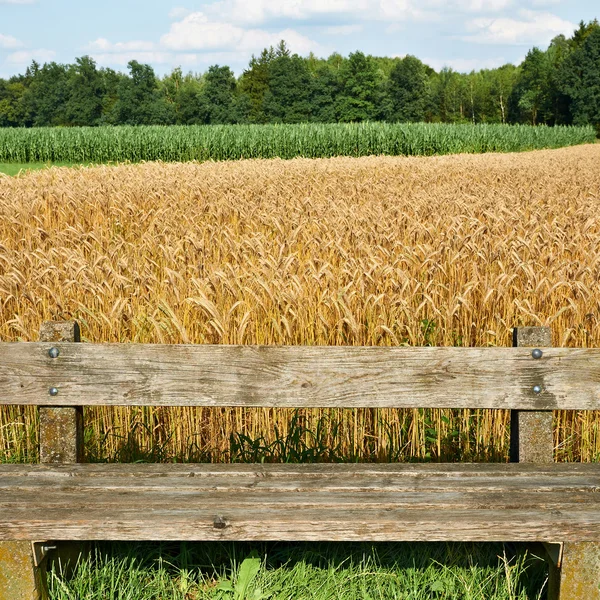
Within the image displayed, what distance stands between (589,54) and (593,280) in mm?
87266

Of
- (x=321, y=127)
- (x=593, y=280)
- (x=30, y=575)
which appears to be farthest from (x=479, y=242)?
(x=321, y=127)

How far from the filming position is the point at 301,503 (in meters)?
2.41

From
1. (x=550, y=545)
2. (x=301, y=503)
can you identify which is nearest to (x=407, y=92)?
(x=550, y=545)

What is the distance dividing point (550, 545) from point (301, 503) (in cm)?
85

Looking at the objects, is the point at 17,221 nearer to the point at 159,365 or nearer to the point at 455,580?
the point at 159,365

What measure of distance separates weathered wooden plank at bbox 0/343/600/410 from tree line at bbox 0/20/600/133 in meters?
69.1

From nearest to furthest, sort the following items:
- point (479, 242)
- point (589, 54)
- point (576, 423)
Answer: point (576, 423) → point (479, 242) → point (589, 54)

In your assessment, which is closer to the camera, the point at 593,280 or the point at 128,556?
the point at 128,556

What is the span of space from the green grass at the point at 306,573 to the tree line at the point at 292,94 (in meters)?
69.1

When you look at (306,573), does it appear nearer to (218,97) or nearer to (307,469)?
(307,469)

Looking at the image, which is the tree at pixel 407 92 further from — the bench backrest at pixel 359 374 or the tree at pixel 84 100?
the bench backrest at pixel 359 374

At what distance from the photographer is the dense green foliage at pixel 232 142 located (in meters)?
37.2

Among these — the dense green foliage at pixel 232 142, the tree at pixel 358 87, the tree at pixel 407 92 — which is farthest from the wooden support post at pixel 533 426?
the tree at pixel 407 92

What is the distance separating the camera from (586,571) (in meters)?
2.41
